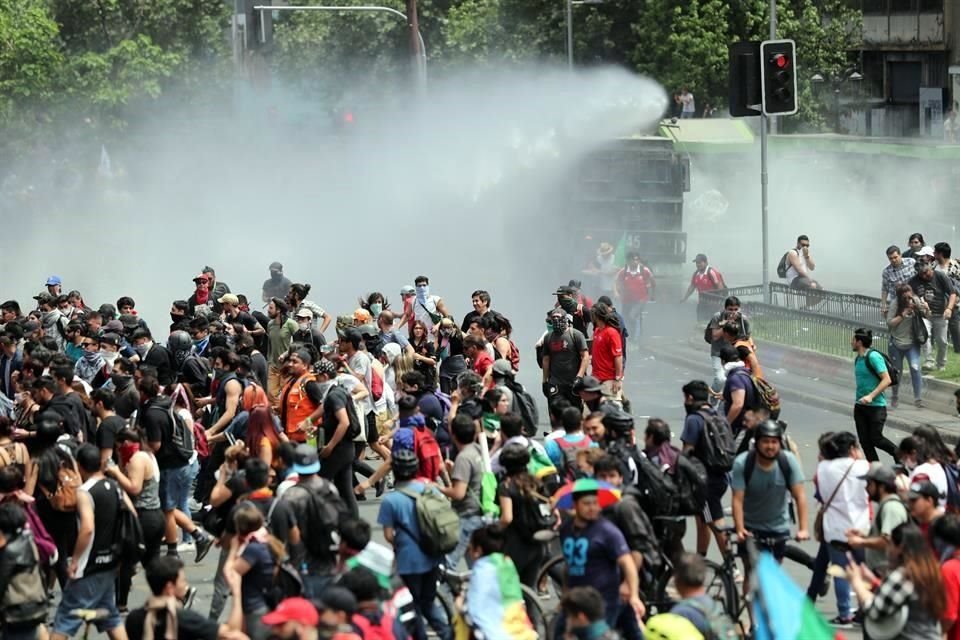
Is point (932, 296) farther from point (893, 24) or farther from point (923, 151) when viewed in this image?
point (893, 24)

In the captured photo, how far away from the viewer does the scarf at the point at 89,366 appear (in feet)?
53.1

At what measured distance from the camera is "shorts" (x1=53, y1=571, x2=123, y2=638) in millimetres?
10406

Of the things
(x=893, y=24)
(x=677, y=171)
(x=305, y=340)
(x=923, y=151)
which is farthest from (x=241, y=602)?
(x=893, y=24)

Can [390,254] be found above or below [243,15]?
below

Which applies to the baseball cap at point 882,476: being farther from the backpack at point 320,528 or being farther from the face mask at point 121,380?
the face mask at point 121,380

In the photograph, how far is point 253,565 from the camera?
9312 mm

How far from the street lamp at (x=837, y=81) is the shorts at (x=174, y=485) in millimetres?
38043

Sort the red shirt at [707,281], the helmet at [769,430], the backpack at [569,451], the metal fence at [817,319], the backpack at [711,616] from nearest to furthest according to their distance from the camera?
the backpack at [711,616], the helmet at [769,430], the backpack at [569,451], the metal fence at [817,319], the red shirt at [707,281]

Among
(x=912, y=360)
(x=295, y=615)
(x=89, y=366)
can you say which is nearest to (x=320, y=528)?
(x=295, y=615)

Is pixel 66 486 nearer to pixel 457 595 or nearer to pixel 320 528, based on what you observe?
pixel 320 528

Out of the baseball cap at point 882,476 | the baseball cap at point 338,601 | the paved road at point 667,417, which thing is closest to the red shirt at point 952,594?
the baseball cap at point 882,476

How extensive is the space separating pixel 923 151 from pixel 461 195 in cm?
1064

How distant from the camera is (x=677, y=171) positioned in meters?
A: 32.7

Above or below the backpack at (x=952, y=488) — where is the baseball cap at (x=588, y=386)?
above
